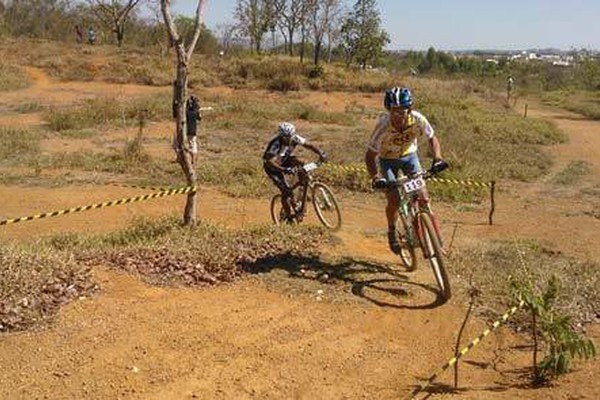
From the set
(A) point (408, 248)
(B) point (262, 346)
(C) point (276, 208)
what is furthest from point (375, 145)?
(C) point (276, 208)

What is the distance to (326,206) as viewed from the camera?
9.28 m

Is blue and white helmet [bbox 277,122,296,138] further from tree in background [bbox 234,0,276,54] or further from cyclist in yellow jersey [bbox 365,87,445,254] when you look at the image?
tree in background [bbox 234,0,276,54]

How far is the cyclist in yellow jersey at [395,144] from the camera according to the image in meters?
6.39

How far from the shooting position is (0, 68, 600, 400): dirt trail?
4668mm

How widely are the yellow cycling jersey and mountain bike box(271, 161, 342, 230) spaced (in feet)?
7.57

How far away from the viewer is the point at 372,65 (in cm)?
5572

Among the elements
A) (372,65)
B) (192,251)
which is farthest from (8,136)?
(372,65)

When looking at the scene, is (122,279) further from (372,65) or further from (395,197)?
(372,65)

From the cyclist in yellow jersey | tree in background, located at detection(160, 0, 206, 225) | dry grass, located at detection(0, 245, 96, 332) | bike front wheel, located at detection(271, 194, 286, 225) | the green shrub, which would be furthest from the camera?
the green shrub

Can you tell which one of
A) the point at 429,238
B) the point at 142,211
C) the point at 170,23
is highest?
the point at 170,23

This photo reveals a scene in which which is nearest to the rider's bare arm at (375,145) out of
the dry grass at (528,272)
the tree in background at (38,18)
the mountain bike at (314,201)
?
the dry grass at (528,272)

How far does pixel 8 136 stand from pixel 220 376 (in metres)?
15.1

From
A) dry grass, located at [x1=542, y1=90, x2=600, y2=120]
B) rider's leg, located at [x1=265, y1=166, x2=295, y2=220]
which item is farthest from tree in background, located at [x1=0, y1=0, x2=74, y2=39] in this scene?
rider's leg, located at [x1=265, y1=166, x2=295, y2=220]

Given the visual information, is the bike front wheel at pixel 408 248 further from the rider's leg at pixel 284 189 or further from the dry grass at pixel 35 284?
the dry grass at pixel 35 284
